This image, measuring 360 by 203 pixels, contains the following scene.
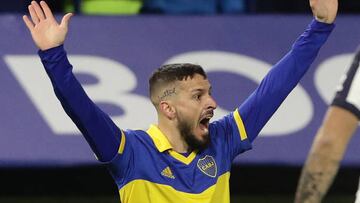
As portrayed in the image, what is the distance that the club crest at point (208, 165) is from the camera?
14.8 ft

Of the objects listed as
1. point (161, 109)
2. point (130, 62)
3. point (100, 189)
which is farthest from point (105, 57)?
point (161, 109)

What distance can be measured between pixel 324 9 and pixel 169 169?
904 mm

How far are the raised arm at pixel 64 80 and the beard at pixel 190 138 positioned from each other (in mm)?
354

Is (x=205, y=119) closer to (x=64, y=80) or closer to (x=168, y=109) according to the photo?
(x=168, y=109)

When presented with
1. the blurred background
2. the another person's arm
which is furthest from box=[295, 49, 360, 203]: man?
the blurred background

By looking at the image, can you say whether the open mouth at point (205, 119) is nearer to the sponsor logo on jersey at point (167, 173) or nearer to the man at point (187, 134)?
the man at point (187, 134)

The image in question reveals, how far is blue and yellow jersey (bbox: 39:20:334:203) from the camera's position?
171 inches

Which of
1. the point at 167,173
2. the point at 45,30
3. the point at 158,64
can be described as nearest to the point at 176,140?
the point at 167,173

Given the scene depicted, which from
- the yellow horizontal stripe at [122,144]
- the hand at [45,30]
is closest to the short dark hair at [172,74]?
the yellow horizontal stripe at [122,144]

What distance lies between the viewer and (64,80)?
13.6ft

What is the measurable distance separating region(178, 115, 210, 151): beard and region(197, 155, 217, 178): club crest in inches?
2.0

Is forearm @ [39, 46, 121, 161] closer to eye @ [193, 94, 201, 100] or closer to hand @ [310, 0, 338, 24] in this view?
eye @ [193, 94, 201, 100]

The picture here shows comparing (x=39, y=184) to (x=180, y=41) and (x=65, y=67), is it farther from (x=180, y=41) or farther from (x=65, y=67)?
(x=65, y=67)

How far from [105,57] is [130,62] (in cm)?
16
